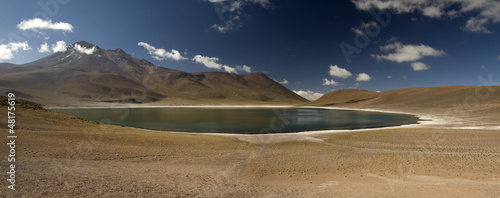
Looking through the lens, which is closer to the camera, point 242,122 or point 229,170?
point 229,170

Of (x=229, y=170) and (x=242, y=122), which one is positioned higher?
(x=242, y=122)

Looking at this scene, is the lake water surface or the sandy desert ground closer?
the sandy desert ground

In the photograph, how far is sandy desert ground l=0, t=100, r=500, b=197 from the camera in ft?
32.7

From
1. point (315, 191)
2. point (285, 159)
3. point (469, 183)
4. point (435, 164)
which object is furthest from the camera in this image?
point (285, 159)

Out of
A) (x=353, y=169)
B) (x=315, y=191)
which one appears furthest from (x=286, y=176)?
(x=353, y=169)

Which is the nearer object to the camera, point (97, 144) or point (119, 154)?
point (119, 154)

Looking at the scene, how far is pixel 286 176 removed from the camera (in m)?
13.4

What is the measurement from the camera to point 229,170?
46.4 feet

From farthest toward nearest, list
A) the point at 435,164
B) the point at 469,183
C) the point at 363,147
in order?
the point at 363,147, the point at 435,164, the point at 469,183

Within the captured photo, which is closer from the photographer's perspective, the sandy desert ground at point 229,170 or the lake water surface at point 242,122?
the sandy desert ground at point 229,170

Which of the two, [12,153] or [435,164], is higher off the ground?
[12,153]

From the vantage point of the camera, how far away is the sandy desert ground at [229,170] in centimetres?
997

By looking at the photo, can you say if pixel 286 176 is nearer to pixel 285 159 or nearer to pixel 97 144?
pixel 285 159

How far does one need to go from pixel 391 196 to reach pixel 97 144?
20.2 meters
